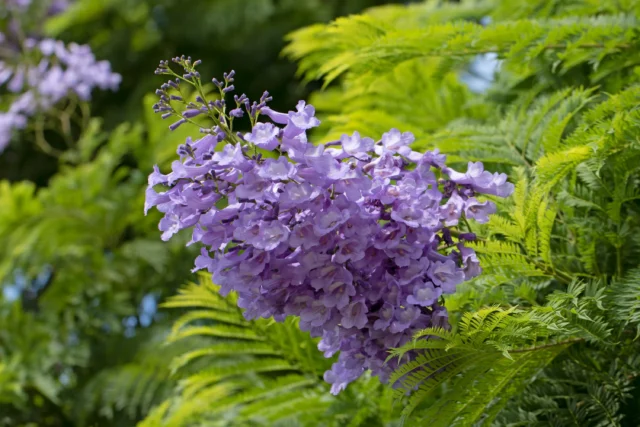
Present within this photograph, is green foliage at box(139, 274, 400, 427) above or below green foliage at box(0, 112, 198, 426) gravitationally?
above

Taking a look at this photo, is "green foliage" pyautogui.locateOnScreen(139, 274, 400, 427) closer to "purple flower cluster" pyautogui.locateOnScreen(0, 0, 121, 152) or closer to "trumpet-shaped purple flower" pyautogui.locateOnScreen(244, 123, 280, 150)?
"trumpet-shaped purple flower" pyautogui.locateOnScreen(244, 123, 280, 150)

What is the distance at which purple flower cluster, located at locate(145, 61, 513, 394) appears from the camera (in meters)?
1.03

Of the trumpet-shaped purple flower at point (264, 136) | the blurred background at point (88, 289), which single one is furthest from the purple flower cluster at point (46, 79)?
the trumpet-shaped purple flower at point (264, 136)

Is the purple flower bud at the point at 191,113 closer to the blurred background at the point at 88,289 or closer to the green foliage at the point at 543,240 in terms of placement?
the green foliage at the point at 543,240

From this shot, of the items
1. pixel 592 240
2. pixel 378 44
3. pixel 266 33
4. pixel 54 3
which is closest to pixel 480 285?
pixel 592 240

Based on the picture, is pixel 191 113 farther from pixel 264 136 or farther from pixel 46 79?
pixel 46 79

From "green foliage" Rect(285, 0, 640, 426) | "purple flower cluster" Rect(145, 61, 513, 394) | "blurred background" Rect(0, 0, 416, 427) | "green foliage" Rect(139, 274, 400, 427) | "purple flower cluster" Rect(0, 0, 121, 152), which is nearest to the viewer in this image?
"purple flower cluster" Rect(145, 61, 513, 394)

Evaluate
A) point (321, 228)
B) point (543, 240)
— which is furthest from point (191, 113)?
point (543, 240)

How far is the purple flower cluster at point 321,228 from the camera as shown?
3.38 ft

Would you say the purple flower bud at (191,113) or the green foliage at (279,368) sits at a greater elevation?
the purple flower bud at (191,113)

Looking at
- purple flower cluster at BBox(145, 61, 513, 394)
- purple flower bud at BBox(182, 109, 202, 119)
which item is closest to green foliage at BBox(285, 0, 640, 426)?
purple flower cluster at BBox(145, 61, 513, 394)

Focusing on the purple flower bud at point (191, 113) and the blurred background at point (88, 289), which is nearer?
the purple flower bud at point (191, 113)

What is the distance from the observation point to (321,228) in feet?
3.29

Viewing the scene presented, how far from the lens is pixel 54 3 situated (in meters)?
4.72
